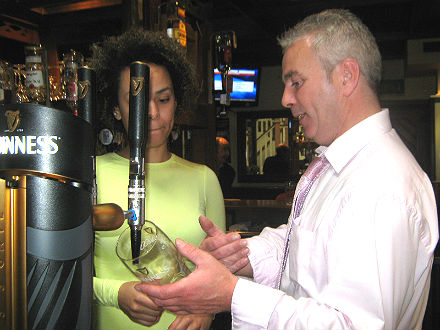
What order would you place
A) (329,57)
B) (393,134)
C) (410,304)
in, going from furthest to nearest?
(329,57), (393,134), (410,304)

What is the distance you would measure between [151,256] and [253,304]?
35 centimetres

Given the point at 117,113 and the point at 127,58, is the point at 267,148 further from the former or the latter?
the point at 127,58

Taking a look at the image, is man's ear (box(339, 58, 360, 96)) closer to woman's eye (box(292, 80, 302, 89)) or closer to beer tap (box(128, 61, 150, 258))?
woman's eye (box(292, 80, 302, 89))

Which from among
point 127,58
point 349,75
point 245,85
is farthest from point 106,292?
point 245,85

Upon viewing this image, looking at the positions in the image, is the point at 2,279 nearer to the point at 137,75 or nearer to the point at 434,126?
the point at 137,75

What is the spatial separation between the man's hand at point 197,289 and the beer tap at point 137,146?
0.13m

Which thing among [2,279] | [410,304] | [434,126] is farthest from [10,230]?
[434,126]

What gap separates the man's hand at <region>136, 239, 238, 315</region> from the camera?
789 millimetres

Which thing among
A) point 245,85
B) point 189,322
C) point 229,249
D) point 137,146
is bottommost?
point 189,322

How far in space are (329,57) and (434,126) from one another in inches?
320

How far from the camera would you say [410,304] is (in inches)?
43.8

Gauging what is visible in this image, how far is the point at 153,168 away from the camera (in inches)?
62.3

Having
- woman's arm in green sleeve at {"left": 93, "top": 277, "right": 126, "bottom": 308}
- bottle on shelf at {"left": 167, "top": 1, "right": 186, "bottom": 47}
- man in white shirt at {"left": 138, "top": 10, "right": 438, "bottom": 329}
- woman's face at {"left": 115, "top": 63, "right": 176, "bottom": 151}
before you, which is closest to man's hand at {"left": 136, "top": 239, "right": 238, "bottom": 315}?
man in white shirt at {"left": 138, "top": 10, "right": 438, "bottom": 329}

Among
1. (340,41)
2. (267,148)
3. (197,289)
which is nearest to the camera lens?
(197,289)
